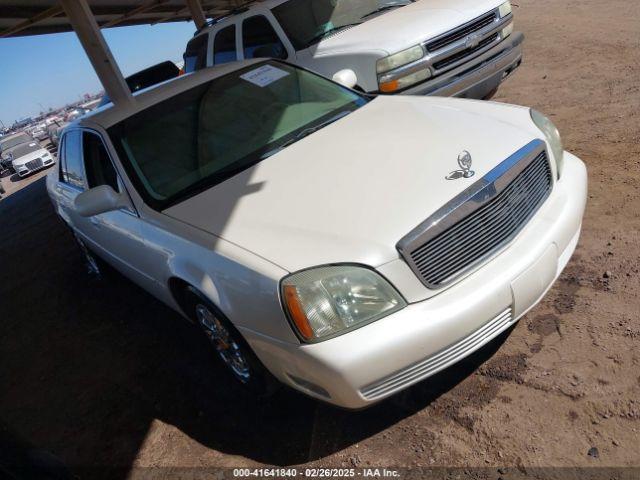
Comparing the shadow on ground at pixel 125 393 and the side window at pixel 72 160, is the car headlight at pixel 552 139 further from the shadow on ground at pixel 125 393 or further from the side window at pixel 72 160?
the side window at pixel 72 160

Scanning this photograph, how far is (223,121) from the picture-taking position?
3.17 meters

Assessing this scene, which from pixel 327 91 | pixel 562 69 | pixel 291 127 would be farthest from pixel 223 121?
pixel 562 69

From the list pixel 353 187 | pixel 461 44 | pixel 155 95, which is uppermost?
pixel 155 95

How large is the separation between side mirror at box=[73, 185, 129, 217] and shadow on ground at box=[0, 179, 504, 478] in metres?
1.14

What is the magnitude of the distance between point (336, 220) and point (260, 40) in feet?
15.2

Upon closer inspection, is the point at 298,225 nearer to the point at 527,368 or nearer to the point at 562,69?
the point at 527,368

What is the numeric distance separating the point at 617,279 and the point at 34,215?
373 inches

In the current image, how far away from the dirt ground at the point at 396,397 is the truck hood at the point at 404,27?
139 cm

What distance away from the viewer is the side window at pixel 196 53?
7113 millimetres

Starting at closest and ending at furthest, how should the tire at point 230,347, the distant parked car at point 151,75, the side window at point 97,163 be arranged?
the tire at point 230,347 < the side window at point 97,163 < the distant parked car at point 151,75

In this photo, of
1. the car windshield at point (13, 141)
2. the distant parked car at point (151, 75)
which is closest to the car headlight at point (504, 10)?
the distant parked car at point (151, 75)

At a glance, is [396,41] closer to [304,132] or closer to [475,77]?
[475,77]

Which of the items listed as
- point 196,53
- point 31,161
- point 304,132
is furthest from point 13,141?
point 304,132

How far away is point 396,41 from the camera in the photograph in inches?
188
